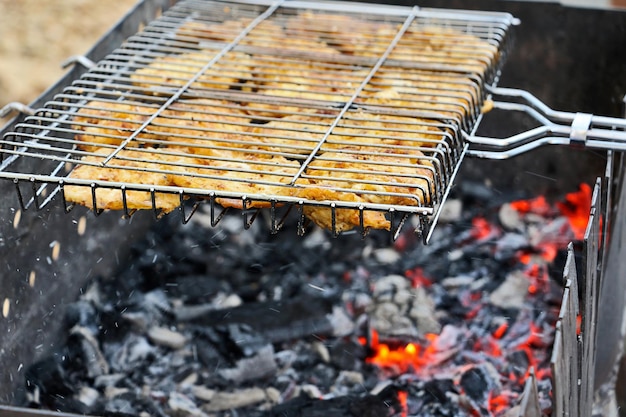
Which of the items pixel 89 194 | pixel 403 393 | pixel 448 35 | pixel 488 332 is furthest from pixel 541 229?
pixel 89 194

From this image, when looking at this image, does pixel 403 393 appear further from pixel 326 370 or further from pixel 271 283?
pixel 271 283

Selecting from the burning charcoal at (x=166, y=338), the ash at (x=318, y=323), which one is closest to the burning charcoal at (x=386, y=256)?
the ash at (x=318, y=323)

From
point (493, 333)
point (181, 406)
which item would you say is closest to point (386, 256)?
point (493, 333)

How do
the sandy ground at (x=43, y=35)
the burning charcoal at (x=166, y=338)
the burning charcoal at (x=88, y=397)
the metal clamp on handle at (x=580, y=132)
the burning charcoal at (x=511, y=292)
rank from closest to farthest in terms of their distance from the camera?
the metal clamp on handle at (x=580, y=132) → the burning charcoal at (x=88, y=397) → the burning charcoal at (x=166, y=338) → the burning charcoal at (x=511, y=292) → the sandy ground at (x=43, y=35)

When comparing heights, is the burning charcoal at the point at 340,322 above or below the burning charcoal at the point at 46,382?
below

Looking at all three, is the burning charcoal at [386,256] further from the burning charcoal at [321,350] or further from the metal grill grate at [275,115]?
the metal grill grate at [275,115]

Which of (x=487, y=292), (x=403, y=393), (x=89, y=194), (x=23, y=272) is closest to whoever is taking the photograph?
(x=89, y=194)

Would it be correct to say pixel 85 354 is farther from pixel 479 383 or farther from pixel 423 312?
pixel 479 383
